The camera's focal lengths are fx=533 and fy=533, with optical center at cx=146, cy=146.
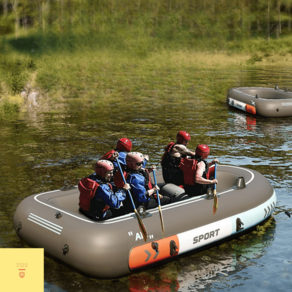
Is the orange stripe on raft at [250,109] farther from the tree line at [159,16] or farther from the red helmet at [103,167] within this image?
the tree line at [159,16]

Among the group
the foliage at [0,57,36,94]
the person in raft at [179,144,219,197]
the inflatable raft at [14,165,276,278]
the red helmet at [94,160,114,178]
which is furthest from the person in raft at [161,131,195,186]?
the foliage at [0,57,36,94]

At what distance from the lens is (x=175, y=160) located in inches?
356

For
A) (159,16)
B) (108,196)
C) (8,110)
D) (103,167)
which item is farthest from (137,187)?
(159,16)

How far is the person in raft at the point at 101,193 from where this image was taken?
24.0 feet

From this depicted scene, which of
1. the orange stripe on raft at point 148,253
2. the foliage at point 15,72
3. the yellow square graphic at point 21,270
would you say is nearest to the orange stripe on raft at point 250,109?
the foliage at point 15,72

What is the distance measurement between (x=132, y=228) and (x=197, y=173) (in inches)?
73.9

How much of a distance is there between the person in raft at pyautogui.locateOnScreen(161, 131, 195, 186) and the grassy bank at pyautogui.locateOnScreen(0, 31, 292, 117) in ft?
39.4

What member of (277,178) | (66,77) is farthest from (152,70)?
(277,178)

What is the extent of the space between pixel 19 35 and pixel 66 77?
10.5m

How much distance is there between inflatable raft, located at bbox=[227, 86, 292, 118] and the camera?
19297 millimetres

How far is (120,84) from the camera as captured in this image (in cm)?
2917

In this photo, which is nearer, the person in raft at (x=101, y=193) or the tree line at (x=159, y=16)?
the person in raft at (x=101, y=193)

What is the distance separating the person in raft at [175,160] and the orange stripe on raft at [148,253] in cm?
160

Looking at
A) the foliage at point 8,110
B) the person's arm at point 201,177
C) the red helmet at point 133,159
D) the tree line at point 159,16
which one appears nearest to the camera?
the red helmet at point 133,159
